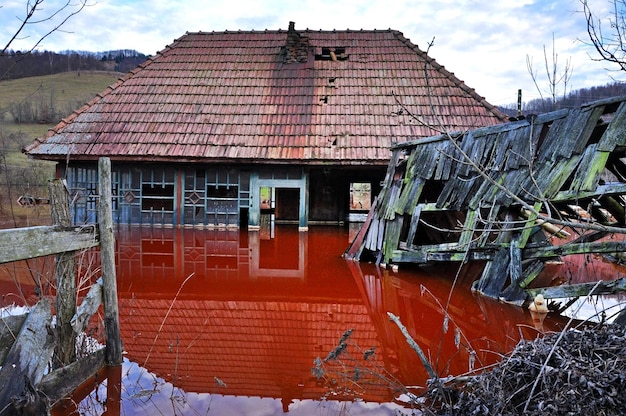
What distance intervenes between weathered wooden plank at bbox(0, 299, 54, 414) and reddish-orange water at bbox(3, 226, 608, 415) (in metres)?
0.46

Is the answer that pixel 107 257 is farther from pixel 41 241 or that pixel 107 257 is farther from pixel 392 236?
pixel 392 236

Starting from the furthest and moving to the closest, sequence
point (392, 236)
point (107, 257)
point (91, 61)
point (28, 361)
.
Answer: point (91, 61) < point (392, 236) < point (107, 257) < point (28, 361)

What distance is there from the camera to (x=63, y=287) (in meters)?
4.00

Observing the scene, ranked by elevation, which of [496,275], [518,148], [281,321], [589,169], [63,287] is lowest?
[281,321]

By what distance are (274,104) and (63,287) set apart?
1389 centimetres

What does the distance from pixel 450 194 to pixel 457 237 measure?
1106mm

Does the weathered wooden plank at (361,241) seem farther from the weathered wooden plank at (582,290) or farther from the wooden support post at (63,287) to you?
the wooden support post at (63,287)

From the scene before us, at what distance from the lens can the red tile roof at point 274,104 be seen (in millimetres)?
15688

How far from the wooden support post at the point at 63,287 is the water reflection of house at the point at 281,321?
80 cm

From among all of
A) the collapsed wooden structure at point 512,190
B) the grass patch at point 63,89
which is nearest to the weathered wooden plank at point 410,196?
the collapsed wooden structure at point 512,190

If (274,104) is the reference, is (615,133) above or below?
below

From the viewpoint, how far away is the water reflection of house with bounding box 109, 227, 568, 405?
4.49 meters

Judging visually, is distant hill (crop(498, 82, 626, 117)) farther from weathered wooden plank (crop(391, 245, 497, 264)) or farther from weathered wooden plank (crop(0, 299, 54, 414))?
weathered wooden plank (crop(0, 299, 54, 414))

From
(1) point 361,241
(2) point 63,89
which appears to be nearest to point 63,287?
(1) point 361,241
